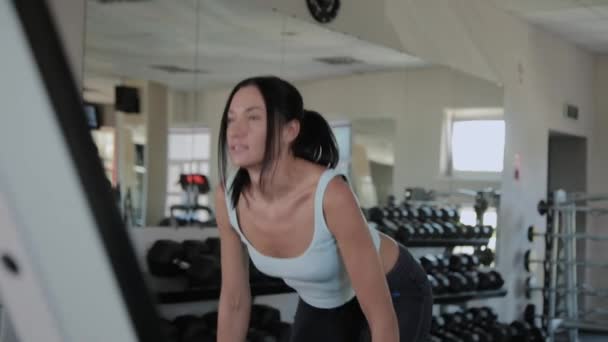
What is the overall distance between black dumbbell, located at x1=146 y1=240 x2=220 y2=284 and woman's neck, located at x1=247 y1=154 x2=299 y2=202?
1500mm

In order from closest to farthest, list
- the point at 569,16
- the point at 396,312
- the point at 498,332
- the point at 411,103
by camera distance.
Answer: the point at 396,312 → the point at 498,332 → the point at 411,103 → the point at 569,16

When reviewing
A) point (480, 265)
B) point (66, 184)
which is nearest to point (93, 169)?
point (66, 184)

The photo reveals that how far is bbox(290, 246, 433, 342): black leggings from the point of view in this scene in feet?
5.42

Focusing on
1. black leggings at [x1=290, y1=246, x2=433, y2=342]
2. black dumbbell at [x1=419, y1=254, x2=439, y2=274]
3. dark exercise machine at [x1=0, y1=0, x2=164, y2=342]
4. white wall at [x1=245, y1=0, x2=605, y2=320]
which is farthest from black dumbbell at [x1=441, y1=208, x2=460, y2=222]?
dark exercise machine at [x1=0, y1=0, x2=164, y2=342]

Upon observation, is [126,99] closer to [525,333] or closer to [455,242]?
[455,242]

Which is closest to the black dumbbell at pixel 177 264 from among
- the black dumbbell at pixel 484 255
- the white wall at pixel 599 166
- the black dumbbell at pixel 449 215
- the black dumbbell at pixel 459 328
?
the black dumbbell at pixel 459 328

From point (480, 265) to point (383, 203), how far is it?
107cm

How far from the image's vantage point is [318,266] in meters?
1.52

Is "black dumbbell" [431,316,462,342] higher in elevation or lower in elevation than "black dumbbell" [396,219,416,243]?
lower

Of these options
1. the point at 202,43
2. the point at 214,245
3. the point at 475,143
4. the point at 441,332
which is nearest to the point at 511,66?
the point at 475,143

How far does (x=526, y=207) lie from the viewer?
6.17 meters

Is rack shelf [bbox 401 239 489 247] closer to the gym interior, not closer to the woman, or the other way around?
the gym interior

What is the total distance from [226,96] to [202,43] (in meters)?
0.26

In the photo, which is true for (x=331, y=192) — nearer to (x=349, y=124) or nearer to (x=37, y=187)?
(x=37, y=187)
